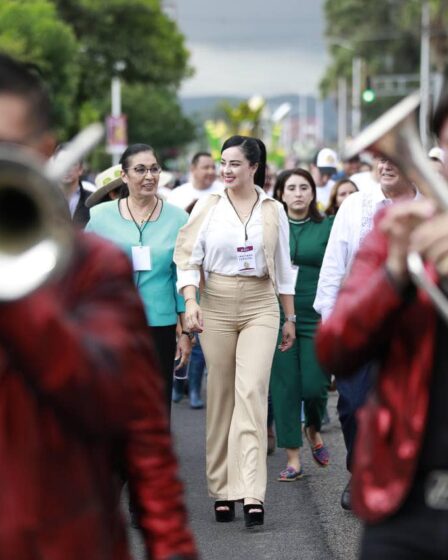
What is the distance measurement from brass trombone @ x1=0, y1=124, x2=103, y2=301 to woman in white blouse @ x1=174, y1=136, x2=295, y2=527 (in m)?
4.67

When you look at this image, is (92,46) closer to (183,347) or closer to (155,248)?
(183,347)

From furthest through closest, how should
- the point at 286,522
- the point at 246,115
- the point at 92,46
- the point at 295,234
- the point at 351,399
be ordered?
the point at 92,46 < the point at 246,115 < the point at 295,234 < the point at 286,522 < the point at 351,399

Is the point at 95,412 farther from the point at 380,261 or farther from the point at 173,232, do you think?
the point at 173,232

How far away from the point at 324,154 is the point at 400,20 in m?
53.8

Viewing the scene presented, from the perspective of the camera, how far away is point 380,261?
3.03 m

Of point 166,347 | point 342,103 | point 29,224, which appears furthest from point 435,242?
point 342,103

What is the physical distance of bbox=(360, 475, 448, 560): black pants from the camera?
2873 millimetres

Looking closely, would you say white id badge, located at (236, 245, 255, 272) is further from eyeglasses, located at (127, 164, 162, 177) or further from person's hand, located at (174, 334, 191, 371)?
eyeglasses, located at (127, 164, 162, 177)

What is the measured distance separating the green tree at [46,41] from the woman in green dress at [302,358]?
157 feet

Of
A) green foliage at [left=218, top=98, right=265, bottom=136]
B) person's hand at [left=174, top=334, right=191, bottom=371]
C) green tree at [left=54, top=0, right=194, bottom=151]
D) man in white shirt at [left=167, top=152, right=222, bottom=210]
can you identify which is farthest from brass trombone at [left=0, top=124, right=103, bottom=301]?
green tree at [left=54, top=0, right=194, bottom=151]

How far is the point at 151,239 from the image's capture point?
7.35 metres

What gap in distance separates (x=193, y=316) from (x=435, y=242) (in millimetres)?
4419

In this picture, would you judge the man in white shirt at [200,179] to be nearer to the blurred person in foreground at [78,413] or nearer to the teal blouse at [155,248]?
the teal blouse at [155,248]

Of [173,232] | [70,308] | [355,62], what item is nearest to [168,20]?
[355,62]
